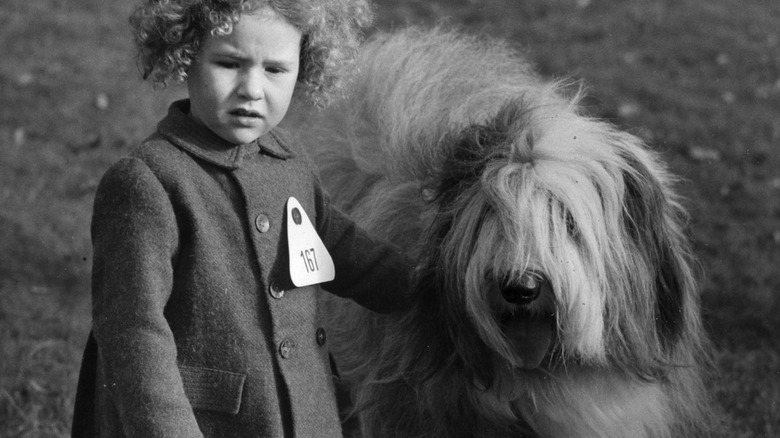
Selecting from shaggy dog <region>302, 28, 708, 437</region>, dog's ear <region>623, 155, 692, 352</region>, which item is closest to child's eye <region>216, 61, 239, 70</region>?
shaggy dog <region>302, 28, 708, 437</region>

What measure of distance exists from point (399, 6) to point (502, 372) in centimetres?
711

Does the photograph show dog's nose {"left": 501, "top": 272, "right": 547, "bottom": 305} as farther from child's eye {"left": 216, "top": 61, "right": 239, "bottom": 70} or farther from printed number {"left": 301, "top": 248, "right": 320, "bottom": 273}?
child's eye {"left": 216, "top": 61, "right": 239, "bottom": 70}

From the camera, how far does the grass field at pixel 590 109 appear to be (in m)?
4.79

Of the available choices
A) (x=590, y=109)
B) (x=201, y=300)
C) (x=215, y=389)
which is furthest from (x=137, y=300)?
(x=590, y=109)

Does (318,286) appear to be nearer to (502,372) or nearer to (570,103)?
(502,372)

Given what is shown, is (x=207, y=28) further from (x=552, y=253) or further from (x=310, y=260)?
(x=552, y=253)

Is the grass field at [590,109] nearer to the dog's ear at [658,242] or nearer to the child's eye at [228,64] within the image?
the dog's ear at [658,242]

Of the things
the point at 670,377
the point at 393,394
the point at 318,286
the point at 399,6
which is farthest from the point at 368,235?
the point at 399,6

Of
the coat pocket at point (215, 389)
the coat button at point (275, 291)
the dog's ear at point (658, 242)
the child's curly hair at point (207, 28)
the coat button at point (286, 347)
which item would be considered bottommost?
the coat pocket at point (215, 389)

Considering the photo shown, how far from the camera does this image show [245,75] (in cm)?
269

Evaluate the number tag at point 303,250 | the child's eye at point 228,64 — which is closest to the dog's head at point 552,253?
the number tag at point 303,250

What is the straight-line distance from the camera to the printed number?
295 centimetres

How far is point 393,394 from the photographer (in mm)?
3525

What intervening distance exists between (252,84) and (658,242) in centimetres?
130
